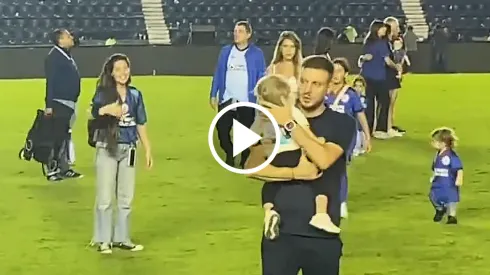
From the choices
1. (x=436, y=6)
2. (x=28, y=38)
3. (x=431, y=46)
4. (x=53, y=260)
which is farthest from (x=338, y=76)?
(x=436, y=6)

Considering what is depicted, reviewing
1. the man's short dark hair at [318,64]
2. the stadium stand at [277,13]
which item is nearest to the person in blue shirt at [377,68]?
the man's short dark hair at [318,64]

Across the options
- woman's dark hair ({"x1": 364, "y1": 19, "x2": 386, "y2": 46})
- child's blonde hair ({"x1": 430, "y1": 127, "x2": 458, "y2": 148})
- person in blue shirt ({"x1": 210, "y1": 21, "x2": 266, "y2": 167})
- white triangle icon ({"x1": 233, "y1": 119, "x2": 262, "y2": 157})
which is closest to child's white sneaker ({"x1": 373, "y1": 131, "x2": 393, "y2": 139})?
woman's dark hair ({"x1": 364, "y1": 19, "x2": 386, "y2": 46})

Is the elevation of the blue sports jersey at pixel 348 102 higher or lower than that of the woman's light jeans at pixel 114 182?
higher

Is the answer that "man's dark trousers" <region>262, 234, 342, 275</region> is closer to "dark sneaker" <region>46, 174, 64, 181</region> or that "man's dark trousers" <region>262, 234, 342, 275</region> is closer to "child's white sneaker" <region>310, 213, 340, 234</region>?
"child's white sneaker" <region>310, 213, 340, 234</region>

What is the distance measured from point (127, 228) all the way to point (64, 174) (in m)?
3.74

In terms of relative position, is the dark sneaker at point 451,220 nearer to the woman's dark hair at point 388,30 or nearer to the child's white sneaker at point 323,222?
the child's white sneaker at point 323,222

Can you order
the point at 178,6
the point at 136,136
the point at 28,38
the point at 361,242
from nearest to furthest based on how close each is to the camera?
the point at 136,136 → the point at 361,242 → the point at 28,38 → the point at 178,6

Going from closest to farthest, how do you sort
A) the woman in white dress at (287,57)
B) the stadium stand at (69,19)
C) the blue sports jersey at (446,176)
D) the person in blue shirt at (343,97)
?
1. the blue sports jersey at (446,176)
2. the person in blue shirt at (343,97)
3. the woman in white dress at (287,57)
4. the stadium stand at (69,19)

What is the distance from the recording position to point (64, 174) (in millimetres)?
11516

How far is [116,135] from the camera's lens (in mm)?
7578

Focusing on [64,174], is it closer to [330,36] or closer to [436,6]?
[330,36]

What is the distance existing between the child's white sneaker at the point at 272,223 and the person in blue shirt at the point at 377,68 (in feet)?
31.5

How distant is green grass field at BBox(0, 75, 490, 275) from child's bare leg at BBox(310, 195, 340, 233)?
272 centimetres

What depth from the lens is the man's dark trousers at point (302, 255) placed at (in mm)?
4789
